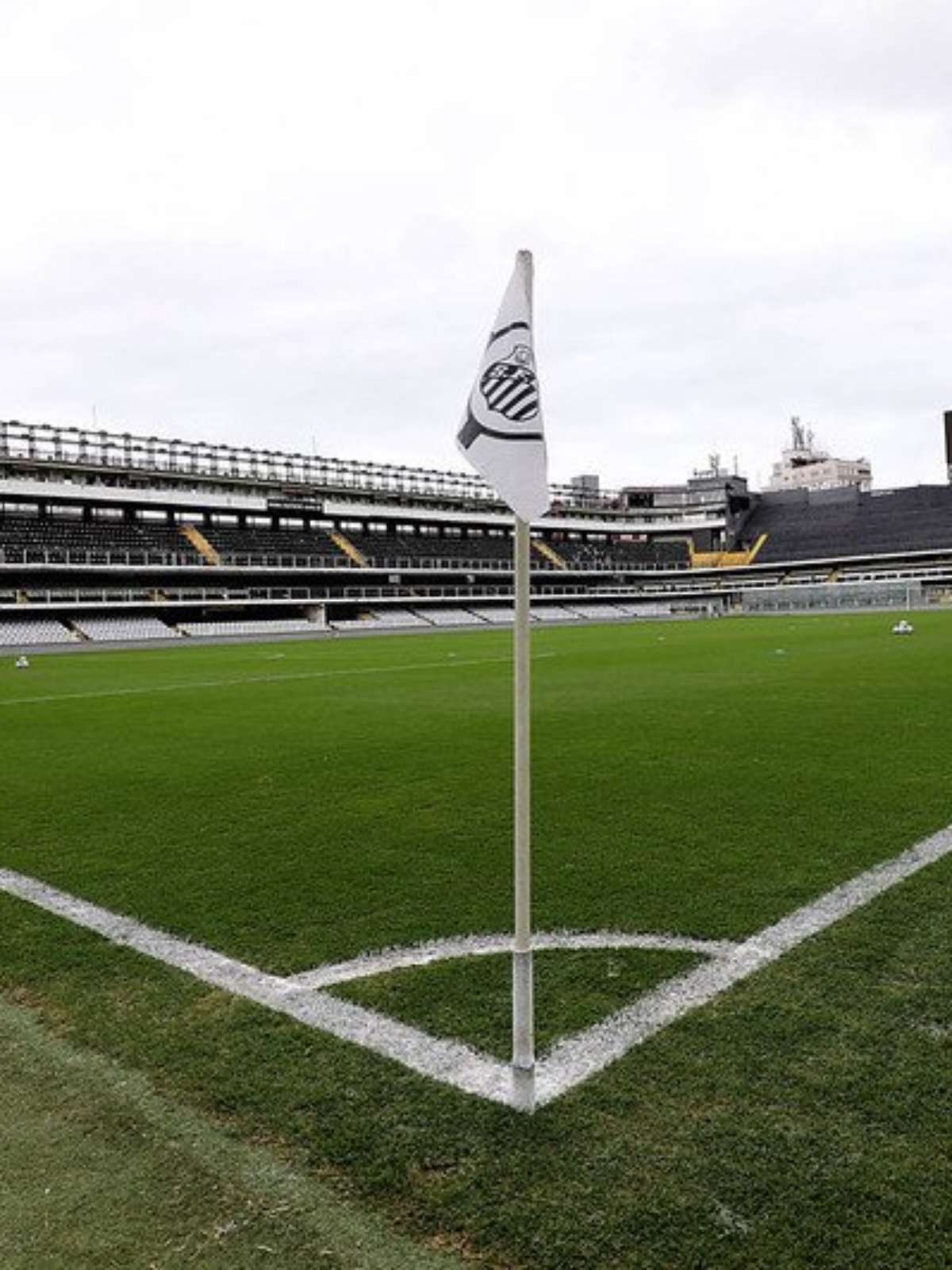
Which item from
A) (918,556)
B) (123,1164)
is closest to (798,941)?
(123,1164)

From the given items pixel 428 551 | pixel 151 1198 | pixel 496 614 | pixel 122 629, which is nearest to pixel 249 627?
pixel 122 629

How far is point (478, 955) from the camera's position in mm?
4766

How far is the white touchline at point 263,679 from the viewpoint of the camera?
20.7 m

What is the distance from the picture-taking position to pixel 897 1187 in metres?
2.80

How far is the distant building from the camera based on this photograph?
465ft

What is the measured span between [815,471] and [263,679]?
138 meters

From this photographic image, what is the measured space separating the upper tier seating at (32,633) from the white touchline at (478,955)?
4777 centimetres

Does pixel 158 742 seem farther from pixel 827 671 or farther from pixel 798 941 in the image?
pixel 827 671

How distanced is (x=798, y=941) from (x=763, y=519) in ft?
338

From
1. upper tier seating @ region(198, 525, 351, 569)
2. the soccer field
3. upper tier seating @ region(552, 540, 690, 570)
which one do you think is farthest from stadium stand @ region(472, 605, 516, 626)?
the soccer field

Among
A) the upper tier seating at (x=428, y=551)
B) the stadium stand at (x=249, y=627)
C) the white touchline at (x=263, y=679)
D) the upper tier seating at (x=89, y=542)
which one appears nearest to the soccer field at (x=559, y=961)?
the white touchline at (x=263, y=679)

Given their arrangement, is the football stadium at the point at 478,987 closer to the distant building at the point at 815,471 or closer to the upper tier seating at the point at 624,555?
the upper tier seating at the point at 624,555

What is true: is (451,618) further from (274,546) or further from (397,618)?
(274,546)

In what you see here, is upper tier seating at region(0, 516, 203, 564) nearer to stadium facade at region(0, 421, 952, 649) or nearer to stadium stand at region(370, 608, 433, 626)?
stadium facade at region(0, 421, 952, 649)
